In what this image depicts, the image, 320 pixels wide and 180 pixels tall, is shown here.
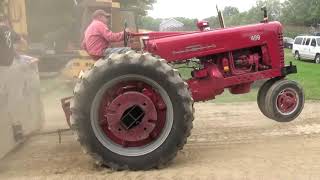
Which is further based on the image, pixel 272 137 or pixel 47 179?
pixel 272 137

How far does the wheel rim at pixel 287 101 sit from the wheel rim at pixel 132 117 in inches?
78.9

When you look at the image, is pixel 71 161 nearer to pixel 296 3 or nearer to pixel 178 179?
pixel 178 179

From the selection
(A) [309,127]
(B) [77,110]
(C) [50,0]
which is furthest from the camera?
(C) [50,0]

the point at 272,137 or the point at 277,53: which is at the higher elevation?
the point at 277,53

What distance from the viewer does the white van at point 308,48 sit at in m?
34.4

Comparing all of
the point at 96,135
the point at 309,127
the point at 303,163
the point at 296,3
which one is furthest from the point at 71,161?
the point at 296,3

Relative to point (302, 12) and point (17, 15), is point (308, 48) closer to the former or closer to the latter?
Result: point (17, 15)

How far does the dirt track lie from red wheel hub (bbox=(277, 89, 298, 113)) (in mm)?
375

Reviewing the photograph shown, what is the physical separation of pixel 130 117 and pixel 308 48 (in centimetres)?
3091

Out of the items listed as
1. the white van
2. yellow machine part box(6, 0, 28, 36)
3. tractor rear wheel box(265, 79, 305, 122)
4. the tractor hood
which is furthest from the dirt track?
the white van

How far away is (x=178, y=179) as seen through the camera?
5684mm

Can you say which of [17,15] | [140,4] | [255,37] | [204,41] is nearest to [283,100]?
[255,37]

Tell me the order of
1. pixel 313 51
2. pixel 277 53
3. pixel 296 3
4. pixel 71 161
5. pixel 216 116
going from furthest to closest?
pixel 296 3 < pixel 313 51 < pixel 216 116 < pixel 277 53 < pixel 71 161

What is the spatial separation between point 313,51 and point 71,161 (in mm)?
29967
